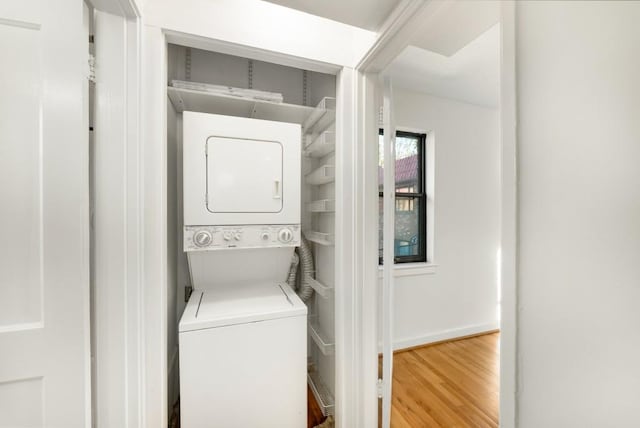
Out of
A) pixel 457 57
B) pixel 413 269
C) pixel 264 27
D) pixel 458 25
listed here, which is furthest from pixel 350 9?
pixel 413 269

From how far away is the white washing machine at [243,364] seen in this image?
1189 mm

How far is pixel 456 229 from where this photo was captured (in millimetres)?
2674

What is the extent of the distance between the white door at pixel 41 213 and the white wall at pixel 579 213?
1.31 meters

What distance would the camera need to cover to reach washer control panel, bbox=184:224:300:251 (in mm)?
1337

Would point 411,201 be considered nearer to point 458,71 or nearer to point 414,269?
point 414,269

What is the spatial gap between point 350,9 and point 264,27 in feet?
1.61

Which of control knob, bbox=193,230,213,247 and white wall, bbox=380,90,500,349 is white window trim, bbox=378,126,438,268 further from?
control knob, bbox=193,230,213,247

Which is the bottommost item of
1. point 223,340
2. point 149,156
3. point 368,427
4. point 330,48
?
point 368,427

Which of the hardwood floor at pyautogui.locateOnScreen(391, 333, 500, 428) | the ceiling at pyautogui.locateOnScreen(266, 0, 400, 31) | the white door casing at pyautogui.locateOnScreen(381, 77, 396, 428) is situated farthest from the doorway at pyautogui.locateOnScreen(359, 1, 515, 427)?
the ceiling at pyautogui.locateOnScreen(266, 0, 400, 31)

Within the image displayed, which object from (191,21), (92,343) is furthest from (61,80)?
(92,343)

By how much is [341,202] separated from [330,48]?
32.9 inches

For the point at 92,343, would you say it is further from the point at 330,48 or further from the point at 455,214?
the point at 455,214

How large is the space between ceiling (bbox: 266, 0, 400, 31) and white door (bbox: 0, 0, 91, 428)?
79 cm

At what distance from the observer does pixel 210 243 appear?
4.47 feet
